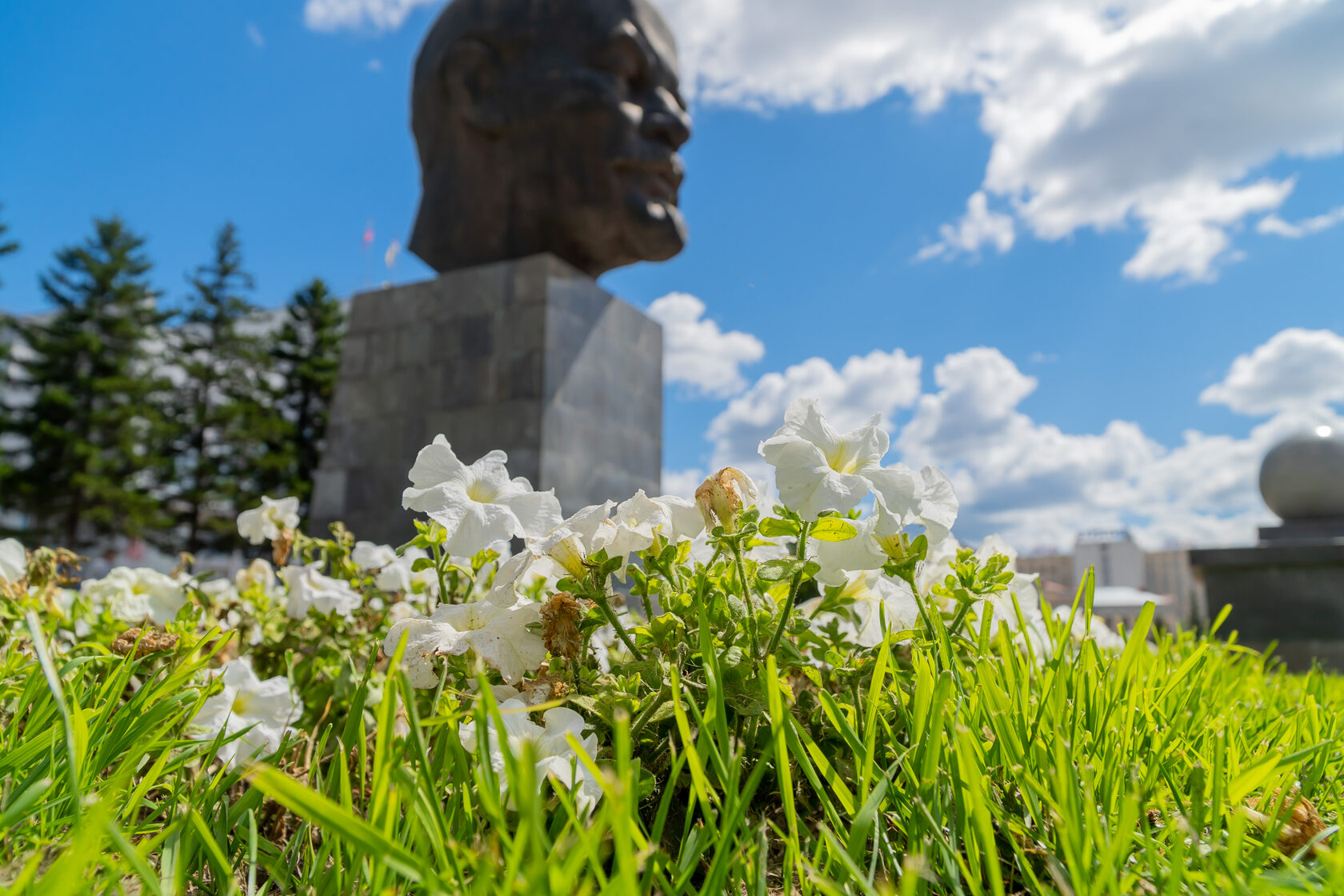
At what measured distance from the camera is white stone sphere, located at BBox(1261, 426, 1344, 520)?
754cm

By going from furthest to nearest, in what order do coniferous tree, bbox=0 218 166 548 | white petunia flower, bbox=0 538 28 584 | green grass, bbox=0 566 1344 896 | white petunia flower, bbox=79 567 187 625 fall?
1. coniferous tree, bbox=0 218 166 548
2. white petunia flower, bbox=79 567 187 625
3. white petunia flower, bbox=0 538 28 584
4. green grass, bbox=0 566 1344 896

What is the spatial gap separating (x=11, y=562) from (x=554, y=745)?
1340mm

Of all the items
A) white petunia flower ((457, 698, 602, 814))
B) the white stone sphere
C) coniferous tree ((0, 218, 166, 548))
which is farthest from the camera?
coniferous tree ((0, 218, 166, 548))

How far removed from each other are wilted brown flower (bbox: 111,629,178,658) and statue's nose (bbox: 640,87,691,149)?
6.90 m

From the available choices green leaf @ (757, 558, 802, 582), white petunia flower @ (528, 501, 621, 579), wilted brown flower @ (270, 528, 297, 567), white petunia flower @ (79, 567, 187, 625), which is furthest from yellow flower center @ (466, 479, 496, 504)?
white petunia flower @ (79, 567, 187, 625)

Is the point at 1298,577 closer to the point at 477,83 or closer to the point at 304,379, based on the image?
the point at 477,83

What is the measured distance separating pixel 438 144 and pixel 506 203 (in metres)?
0.98

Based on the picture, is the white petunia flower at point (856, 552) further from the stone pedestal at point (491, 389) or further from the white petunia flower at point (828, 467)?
the stone pedestal at point (491, 389)

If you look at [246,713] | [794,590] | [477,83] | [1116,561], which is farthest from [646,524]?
[1116,561]

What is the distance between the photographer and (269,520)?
1.79 m

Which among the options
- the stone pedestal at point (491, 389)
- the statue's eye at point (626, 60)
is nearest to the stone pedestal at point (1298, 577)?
the stone pedestal at point (491, 389)

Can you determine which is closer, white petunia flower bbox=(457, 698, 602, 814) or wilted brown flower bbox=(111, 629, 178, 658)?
white petunia flower bbox=(457, 698, 602, 814)

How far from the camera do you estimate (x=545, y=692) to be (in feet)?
3.01

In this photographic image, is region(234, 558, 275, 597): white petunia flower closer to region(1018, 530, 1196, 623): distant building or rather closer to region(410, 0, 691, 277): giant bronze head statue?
region(1018, 530, 1196, 623): distant building
